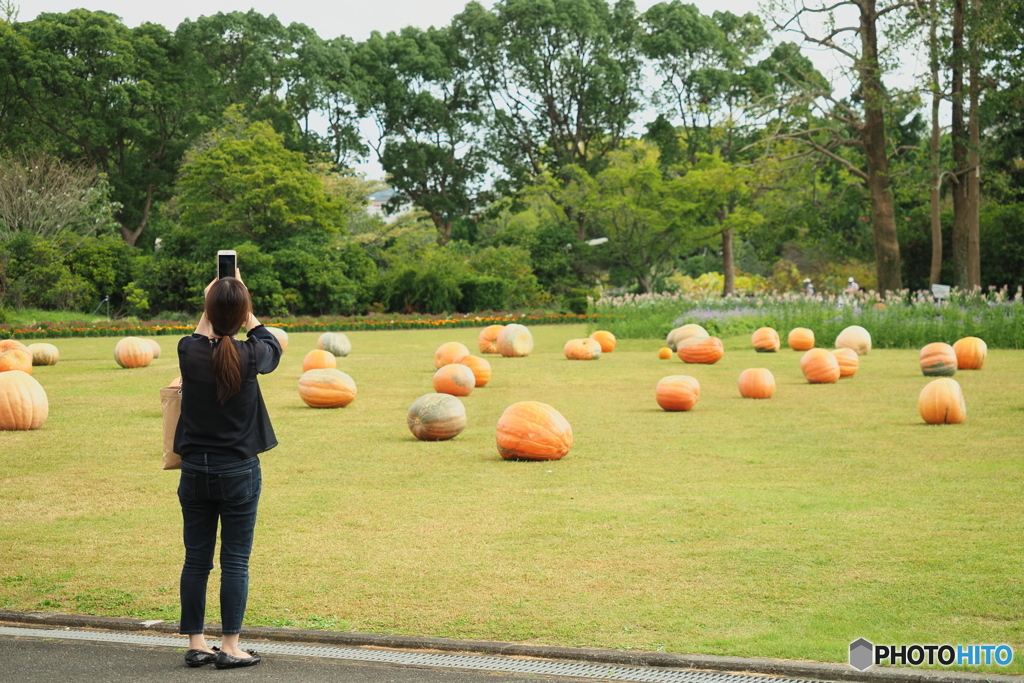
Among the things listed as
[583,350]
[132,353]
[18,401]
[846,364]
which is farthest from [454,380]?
[132,353]

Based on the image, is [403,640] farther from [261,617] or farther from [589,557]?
[589,557]

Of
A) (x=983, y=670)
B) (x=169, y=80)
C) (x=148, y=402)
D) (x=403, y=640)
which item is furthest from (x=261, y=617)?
(x=169, y=80)

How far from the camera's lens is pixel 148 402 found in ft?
46.3

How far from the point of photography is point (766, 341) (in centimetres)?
2317

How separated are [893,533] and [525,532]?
2388 mm

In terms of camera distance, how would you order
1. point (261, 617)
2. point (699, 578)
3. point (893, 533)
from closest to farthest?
point (261, 617) < point (699, 578) < point (893, 533)

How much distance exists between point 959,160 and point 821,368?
20.3 meters

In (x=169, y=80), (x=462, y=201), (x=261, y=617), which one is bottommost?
(x=261, y=617)

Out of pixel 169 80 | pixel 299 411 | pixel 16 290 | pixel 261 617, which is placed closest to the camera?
pixel 261 617

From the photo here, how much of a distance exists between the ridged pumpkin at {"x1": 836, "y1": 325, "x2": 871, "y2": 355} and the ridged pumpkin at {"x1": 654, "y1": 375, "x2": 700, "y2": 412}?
363 inches

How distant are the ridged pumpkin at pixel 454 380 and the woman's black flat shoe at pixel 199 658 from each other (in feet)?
32.1

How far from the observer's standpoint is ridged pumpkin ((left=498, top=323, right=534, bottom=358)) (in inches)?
872

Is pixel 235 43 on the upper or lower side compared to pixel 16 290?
upper

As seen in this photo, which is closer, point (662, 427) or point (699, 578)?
point (699, 578)
